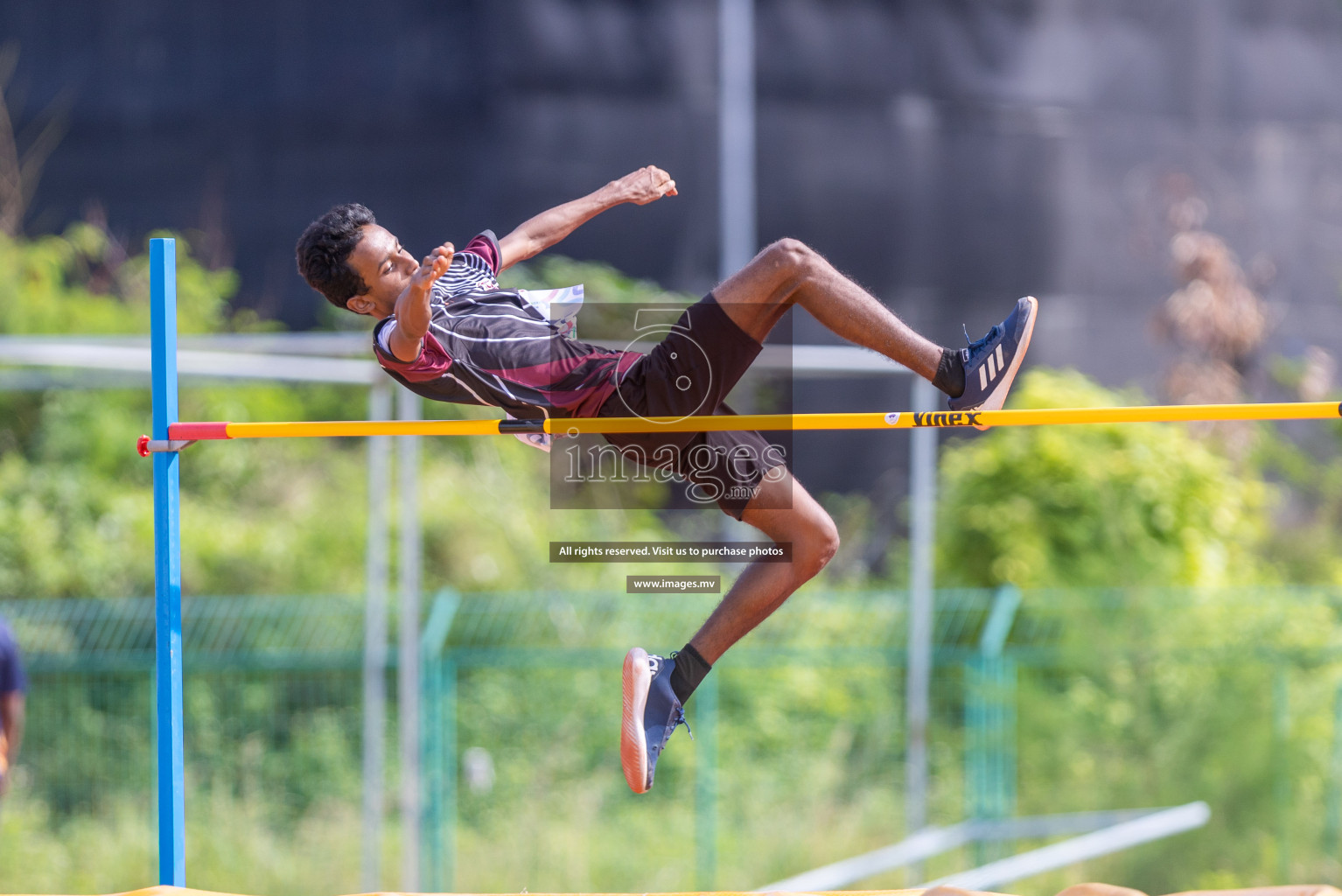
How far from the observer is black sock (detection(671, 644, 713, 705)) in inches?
162

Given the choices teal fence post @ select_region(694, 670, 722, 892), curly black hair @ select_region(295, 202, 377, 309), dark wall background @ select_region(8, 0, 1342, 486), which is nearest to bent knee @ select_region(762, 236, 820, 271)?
curly black hair @ select_region(295, 202, 377, 309)

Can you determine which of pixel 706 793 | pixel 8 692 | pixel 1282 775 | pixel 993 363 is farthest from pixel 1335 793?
pixel 8 692

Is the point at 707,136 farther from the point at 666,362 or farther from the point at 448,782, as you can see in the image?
the point at 666,362

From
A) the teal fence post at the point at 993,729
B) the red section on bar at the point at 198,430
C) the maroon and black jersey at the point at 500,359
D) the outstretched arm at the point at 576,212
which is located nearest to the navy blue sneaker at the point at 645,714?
the maroon and black jersey at the point at 500,359

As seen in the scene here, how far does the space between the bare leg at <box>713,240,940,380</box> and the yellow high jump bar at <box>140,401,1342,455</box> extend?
20cm

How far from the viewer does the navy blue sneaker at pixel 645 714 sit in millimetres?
3924

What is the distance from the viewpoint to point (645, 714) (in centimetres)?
402

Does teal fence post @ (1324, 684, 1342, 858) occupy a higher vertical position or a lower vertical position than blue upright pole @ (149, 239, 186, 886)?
lower

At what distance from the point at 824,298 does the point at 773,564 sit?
0.90 m

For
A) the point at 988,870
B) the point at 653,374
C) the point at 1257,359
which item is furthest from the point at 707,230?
the point at 653,374

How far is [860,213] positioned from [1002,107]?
61.8 inches

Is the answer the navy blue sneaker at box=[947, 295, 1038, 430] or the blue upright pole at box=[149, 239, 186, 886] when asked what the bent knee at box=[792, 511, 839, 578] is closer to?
the navy blue sneaker at box=[947, 295, 1038, 430]

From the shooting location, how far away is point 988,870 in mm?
6656

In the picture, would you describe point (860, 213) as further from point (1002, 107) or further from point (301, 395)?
point (301, 395)
